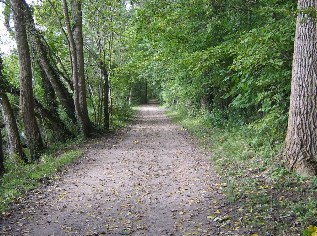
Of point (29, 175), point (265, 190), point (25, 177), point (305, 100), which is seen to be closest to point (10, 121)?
point (29, 175)

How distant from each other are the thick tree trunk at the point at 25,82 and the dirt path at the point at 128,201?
124 inches

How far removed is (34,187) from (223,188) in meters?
4.79

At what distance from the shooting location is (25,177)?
29.9 feet

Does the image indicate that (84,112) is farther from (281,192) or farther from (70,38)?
(281,192)

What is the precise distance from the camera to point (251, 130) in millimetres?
11914

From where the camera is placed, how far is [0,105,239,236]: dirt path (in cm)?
584

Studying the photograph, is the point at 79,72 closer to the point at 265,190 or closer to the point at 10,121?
the point at 10,121

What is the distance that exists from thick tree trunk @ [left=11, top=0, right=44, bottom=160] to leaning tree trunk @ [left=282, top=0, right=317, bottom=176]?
9814 millimetres

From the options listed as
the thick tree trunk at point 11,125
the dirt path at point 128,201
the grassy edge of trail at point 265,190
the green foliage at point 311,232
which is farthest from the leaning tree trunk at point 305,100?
the thick tree trunk at point 11,125

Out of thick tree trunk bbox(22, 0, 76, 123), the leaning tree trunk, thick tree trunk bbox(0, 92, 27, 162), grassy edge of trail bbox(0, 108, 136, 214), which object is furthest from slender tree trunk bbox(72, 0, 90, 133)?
the leaning tree trunk

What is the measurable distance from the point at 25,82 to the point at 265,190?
988 cm

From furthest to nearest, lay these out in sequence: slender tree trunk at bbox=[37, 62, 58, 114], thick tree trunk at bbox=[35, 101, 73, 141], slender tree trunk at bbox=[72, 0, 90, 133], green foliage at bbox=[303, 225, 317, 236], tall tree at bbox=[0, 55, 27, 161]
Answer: slender tree trunk at bbox=[37, 62, 58, 114]
thick tree trunk at bbox=[35, 101, 73, 141]
slender tree trunk at bbox=[72, 0, 90, 133]
tall tree at bbox=[0, 55, 27, 161]
green foliage at bbox=[303, 225, 317, 236]

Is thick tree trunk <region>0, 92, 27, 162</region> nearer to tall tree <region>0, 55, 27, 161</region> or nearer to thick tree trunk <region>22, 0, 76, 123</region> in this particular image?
tall tree <region>0, 55, 27, 161</region>

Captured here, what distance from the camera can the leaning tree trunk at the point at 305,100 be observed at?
6.66m
